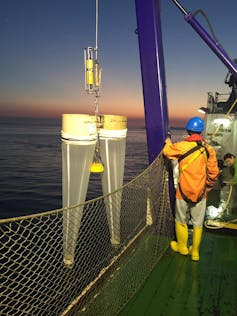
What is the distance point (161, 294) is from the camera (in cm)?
351

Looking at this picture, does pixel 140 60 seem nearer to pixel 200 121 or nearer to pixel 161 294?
pixel 200 121

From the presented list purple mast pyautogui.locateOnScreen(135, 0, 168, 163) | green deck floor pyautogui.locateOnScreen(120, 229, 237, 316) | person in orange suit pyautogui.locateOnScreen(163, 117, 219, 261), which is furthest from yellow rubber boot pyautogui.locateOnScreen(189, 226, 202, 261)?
purple mast pyautogui.locateOnScreen(135, 0, 168, 163)

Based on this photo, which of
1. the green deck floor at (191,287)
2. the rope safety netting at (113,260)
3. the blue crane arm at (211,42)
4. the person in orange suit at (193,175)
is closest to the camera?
the rope safety netting at (113,260)

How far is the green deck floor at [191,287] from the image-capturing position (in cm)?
320

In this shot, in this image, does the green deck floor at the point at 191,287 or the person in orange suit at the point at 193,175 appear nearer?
the green deck floor at the point at 191,287

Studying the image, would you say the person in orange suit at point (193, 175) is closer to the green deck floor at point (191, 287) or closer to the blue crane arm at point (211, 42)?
the green deck floor at point (191, 287)

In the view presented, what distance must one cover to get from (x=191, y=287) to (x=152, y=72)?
365 cm

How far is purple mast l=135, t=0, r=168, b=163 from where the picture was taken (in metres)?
4.82

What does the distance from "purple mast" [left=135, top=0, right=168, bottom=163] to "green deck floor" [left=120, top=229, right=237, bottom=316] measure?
2.03 meters

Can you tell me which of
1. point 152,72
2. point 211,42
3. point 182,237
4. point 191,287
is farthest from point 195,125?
point 211,42

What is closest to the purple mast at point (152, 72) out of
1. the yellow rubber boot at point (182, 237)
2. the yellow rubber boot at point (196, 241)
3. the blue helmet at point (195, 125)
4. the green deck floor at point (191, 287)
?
the blue helmet at point (195, 125)

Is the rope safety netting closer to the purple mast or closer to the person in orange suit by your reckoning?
the person in orange suit

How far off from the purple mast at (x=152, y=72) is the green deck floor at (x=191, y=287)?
2.03 metres

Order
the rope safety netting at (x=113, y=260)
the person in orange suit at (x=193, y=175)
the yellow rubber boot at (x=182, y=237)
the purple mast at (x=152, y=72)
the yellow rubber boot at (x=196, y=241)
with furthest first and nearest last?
the purple mast at (x=152, y=72) → the yellow rubber boot at (x=182, y=237) → the yellow rubber boot at (x=196, y=241) → the person in orange suit at (x=193, y=175) → the rope safety netting at (x=113, y=260)
